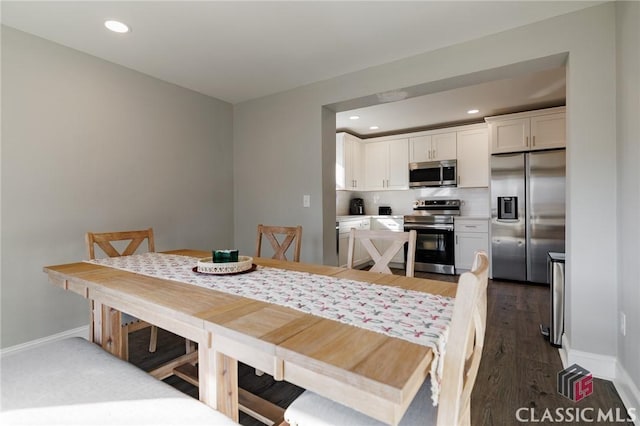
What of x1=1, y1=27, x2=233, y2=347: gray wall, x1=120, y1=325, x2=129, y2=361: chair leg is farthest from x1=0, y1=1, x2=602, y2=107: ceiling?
x1=120, y1=325, x2=129, y2=361: chair leg

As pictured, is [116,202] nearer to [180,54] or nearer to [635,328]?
[180,54]

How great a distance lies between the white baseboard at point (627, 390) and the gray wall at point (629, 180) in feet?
0.14

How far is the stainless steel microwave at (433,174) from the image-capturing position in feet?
15.9

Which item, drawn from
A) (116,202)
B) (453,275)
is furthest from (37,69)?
(453,275)

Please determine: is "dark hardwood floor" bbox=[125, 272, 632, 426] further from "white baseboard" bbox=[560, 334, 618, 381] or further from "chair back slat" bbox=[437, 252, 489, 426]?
"chair back slat" bbox=[437, 252, 489, 426]

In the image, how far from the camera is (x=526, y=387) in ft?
6.04

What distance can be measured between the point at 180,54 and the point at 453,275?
4.45 m

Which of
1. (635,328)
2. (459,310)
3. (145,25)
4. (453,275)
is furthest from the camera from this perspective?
(453,275)

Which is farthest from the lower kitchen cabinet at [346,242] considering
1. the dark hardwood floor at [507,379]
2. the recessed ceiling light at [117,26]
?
the recessed ceiling light at [117,26]

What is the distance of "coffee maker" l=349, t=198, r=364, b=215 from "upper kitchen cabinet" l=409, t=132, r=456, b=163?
3.98ft

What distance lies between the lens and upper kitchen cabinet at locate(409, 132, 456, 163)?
4.92 m

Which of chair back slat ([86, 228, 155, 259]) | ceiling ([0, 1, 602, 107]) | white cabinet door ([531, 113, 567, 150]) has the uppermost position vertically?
ceiling ([0, 1, 602, 107])

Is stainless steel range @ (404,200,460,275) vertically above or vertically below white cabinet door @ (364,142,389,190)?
below

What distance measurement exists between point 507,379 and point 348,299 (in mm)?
1517
